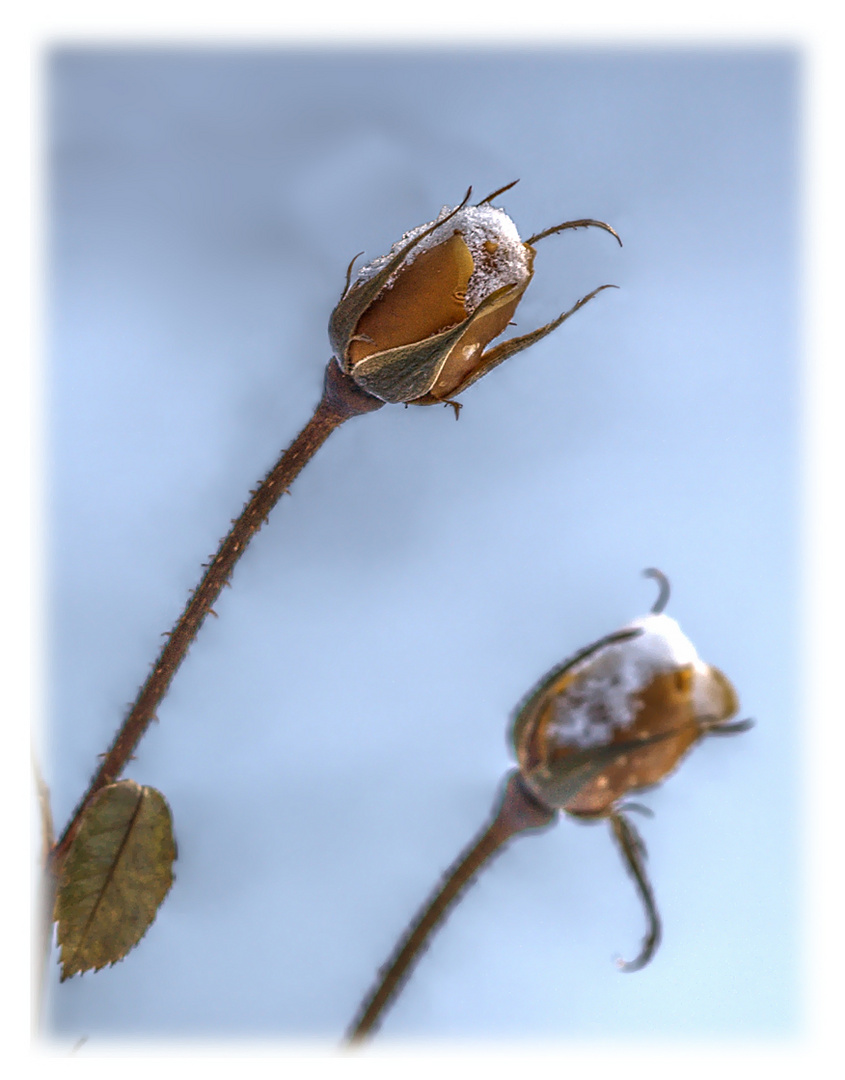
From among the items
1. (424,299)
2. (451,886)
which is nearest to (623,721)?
(451,886)

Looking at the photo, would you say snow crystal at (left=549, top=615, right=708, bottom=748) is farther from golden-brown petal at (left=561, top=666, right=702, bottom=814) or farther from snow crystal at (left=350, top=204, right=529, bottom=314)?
snow crystal at (left=350, top=204, right=529, bottom=314)

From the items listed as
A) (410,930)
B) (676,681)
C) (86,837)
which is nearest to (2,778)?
(86,837)

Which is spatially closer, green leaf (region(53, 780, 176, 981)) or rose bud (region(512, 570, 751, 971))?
rose bud (region(512, 570, 751, 971))

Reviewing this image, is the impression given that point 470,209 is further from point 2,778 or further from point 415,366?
point 2,778

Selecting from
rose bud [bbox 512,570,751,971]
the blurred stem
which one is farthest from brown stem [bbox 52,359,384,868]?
rose bud [bbox 512,570,751,971]

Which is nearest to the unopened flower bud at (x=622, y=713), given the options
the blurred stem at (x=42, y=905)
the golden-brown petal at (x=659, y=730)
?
the golden-brown petal at (x=659, y=730)

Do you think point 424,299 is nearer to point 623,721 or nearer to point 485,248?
point 485,248
